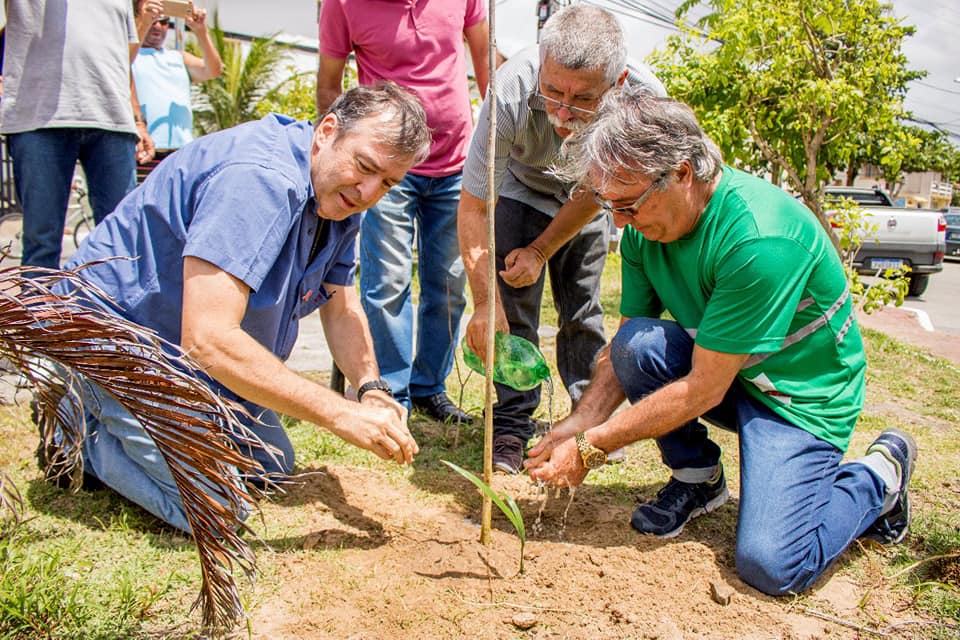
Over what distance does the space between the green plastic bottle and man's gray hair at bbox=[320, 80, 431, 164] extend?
77 cm

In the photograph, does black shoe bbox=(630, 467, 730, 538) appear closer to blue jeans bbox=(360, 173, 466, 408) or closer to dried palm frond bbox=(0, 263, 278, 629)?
blue jeans bbox=(360, 173, 466, 408)

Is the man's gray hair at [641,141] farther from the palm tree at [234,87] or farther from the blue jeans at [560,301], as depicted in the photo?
the palm tree at [234,87]

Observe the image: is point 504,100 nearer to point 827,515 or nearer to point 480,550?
point 480,550

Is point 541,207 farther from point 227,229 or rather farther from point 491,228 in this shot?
point 227,229

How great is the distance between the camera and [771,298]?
7.18 ft

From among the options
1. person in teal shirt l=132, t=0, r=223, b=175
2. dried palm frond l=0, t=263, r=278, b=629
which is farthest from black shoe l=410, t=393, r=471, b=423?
person in teal shirt l=132, t=0, r=223, b=175

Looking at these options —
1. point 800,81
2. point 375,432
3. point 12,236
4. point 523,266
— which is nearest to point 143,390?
point 375,432

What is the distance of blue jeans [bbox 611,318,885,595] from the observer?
88.6 inches

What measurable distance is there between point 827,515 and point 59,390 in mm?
2095

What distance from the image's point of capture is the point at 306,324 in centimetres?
576

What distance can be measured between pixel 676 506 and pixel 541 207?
4.28ft

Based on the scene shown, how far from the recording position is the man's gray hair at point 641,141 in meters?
2.14

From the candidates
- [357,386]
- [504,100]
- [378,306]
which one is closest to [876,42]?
[504,100]

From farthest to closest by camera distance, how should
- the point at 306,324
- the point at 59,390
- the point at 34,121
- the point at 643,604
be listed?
1. the point at 306,324
2. the point at 34,121
3. the point at 643,604
4. the point at 59,390
